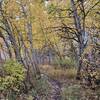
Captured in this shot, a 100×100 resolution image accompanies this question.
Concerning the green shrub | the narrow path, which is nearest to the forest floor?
the narrow path

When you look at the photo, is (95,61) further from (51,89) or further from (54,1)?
(54,1)

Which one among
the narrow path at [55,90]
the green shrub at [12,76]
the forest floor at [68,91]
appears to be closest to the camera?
the forest floor at [68,91]

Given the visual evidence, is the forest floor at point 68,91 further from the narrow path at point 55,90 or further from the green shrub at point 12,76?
the green shrub at point 12,76

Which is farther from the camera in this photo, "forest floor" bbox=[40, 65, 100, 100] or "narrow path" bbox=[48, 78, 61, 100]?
"narrow path" bbox=[48, 78, 61, 100]

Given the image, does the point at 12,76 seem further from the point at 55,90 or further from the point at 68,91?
the point at 68,91

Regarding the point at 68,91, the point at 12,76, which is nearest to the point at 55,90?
the point at 68,91

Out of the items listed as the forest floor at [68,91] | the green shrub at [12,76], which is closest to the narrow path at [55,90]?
the forest floor at [68,91]

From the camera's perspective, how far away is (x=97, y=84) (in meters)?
12.6

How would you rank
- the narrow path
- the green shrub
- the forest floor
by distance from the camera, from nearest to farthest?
the forest floor, the green shrub, the narrow path

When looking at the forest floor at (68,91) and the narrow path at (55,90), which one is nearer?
the forest floor at (68,91)

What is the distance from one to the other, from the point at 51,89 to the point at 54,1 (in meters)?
6.72

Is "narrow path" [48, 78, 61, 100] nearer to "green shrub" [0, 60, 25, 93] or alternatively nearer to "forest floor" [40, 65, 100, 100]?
"forest floor" [40, 65, 100, 100]

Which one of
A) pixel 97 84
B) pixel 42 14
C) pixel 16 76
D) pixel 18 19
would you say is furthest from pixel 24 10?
pixel 97 84

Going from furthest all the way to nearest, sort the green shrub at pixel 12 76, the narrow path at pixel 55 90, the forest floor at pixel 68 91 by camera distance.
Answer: the narrow path at pixel 55 90, the green shrub at pixel 12 76, the forest floor at pixel 68 91
